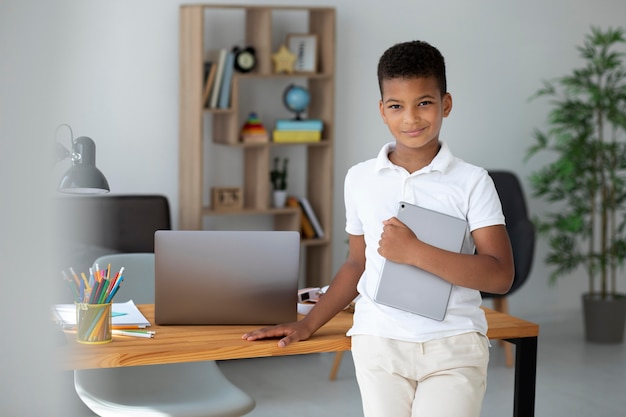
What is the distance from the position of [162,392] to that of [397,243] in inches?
32.1

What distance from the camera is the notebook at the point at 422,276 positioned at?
1585 millimetres

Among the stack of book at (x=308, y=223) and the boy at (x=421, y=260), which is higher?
the boy at (x=421, y=260)

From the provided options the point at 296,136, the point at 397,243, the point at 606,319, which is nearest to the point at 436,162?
the point at 397,243

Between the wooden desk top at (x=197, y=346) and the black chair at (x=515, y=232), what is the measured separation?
2.17 m

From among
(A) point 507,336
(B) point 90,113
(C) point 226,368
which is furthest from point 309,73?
(A) point 507,336

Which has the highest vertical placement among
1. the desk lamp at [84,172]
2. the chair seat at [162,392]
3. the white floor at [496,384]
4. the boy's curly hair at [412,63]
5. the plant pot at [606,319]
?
the boy's curly hair at [412,63]

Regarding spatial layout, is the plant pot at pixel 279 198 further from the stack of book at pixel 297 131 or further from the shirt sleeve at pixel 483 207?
the shirt sleeve at pixel 483 207

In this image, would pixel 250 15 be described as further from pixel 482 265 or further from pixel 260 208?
pixel 482 265

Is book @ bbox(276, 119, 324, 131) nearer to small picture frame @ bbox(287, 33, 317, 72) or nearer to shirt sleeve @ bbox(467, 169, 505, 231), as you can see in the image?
small picture frame @ bbox(287, 33, 317, 72)

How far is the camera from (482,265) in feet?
5.08

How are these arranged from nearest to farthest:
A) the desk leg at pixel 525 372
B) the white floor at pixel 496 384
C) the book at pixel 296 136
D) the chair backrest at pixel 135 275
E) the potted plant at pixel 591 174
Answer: the desk leg at pixel 525 372 → the chair backrest at pixel 135 275 → the white floor at pixel 496 384 → the book at pixel 296 136 → the potted plant at pixel 591 174

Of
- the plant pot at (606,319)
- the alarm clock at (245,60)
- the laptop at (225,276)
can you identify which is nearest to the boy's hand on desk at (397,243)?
the laptop at (225,276)

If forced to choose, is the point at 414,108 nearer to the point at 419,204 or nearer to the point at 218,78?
the point at 419,204

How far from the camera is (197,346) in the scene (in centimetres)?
165
